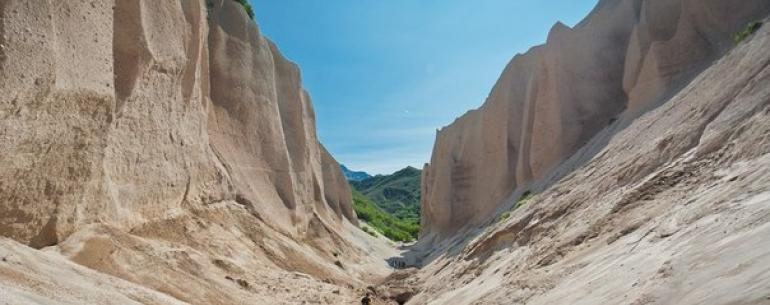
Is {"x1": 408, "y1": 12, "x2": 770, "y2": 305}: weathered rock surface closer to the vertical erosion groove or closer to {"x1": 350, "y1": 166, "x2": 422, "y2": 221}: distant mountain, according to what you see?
the vertical erosion groove

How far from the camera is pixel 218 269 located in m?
14.4

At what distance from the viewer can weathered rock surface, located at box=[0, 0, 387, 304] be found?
10281 mm

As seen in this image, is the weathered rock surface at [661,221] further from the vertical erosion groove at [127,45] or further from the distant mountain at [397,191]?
the distant mountain at [397,191]

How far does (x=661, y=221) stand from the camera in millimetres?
8125

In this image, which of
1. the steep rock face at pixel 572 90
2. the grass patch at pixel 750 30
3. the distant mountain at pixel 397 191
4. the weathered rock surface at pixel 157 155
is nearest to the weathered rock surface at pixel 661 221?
the grass patch at pixel 750 30

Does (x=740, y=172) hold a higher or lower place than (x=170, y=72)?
lower

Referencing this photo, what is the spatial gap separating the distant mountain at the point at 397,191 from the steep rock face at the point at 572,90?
6653 cm

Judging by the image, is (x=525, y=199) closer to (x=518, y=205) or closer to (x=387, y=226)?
(x=518, y=205)

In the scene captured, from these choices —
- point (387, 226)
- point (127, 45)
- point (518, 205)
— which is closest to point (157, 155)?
point (127, 45)

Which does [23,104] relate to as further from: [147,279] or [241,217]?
[241,217]

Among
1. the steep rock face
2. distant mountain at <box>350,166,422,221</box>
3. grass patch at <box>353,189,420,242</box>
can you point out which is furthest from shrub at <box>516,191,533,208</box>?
distant mountain at <box>350,166,422,221</box>

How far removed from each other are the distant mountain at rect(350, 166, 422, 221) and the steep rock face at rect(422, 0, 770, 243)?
66533 millimetres

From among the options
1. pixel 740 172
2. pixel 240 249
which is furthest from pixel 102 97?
pixel 740 172

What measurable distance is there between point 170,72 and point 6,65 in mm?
7541
